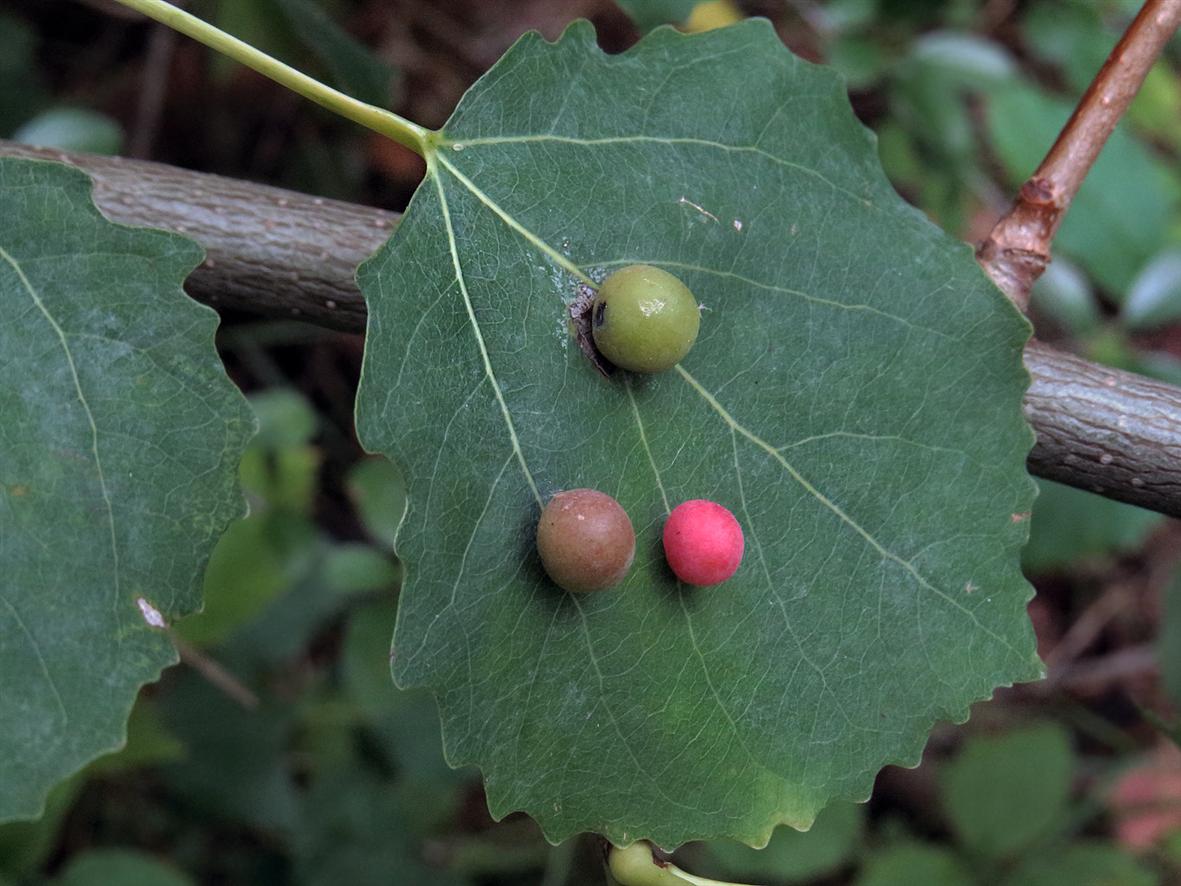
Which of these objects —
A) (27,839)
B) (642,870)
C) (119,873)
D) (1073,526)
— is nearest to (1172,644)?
(1073,526)

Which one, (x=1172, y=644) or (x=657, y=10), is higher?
(x=657, y=10)

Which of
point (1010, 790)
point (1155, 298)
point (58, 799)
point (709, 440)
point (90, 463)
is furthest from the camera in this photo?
point (1010, 790)

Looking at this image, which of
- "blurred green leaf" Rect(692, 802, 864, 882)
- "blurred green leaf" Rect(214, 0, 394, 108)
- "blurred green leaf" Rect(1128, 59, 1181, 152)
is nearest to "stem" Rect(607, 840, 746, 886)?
"blurred green leaf" Rect(214, 0, 394, 108)

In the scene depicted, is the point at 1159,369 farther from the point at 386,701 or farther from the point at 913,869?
the point at 386,701

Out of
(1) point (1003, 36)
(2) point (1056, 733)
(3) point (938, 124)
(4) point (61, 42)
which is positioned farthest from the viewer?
(1) point (1003, 36)

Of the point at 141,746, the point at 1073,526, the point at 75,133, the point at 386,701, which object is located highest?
the point at 75,133

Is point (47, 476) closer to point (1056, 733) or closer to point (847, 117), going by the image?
point (847, 117)

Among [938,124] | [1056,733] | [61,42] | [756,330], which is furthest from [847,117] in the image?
[61,42]
